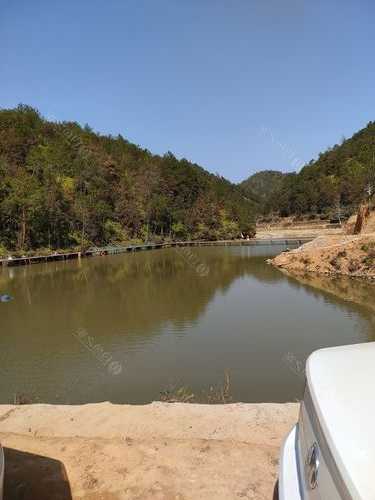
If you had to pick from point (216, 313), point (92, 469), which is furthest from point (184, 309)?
point (92, 469)

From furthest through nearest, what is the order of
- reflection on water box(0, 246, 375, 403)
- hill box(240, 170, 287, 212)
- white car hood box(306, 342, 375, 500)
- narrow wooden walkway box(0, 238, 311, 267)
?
hill box(240, 170, 287, 212) → narrow wooden walkway box(0, 238, 311, 267) → reflection on water box(0, 246, 375, 403) → white car hood box(306, 342, 375, 500)

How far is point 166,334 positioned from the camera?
32.4 ft

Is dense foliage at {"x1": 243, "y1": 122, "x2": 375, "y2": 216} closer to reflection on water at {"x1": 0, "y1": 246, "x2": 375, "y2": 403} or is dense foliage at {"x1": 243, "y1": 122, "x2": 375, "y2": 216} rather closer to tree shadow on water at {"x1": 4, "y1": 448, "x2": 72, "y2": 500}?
reflection on water at {"x1": 0, "y1": 246, "x2": 375, "y2": 403}

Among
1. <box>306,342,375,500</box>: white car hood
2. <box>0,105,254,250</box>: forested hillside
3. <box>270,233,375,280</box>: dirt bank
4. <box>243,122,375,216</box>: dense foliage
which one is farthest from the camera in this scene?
<box>243,122,375,216</box>: dense foliage

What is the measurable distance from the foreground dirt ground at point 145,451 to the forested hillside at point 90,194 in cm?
3194

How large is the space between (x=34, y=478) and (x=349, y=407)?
2.40 meters

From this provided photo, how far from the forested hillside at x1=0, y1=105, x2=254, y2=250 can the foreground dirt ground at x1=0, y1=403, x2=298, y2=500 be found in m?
31.9

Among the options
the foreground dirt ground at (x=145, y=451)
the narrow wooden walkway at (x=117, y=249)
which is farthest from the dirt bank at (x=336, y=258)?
the narrow wooden walkway at (x=117, y=249)

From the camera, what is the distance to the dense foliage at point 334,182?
230ft

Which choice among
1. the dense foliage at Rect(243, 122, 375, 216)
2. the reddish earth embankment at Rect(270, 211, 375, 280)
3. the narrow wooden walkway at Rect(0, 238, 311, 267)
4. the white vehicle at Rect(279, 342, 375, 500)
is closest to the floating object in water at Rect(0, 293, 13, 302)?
the narrow wooden walkway at Rect(0, 238, 311, 267)

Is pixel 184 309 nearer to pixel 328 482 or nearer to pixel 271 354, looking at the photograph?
pixel 271 354

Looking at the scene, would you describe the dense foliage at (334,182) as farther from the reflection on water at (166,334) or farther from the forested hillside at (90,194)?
the reflection on water at (166,334)

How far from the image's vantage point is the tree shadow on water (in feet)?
9.06

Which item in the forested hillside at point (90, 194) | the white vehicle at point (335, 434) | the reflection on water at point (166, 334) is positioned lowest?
the reflection on water at point (166, 334)
